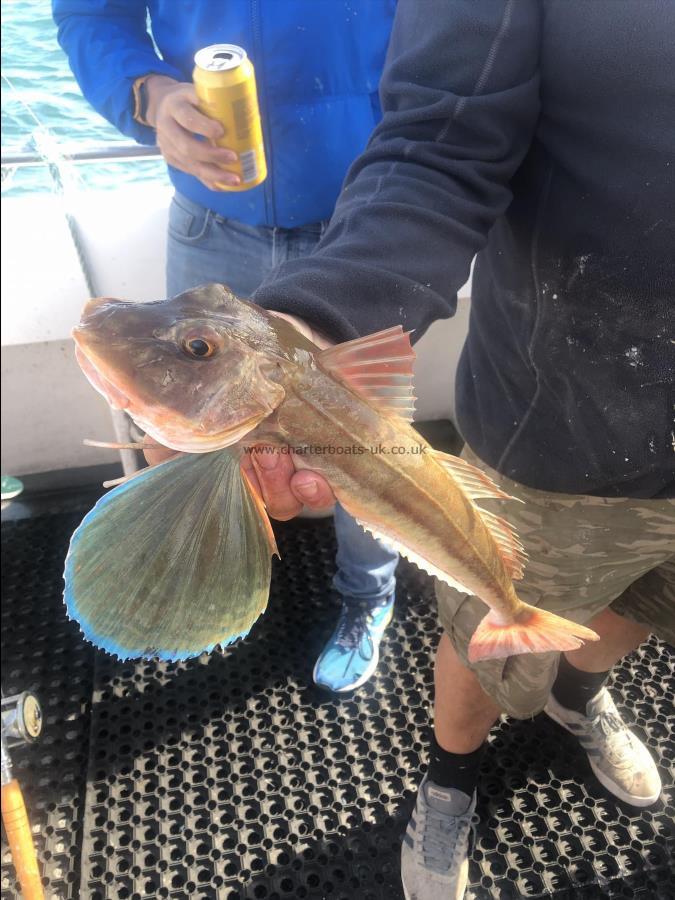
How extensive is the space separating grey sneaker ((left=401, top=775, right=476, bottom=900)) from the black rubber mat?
0.26ft

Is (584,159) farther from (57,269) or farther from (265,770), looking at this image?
(57,269)

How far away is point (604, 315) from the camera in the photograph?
1468 mm

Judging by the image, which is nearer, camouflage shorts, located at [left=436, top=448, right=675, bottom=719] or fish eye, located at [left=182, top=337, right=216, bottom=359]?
fish eye, located at [left=182, top=337, right=216, bottom=359]

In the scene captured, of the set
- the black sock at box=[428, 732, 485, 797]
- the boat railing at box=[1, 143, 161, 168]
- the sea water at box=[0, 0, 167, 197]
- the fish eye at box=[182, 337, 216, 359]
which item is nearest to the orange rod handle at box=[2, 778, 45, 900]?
the black sock at box=[428, 732, 485, 797]

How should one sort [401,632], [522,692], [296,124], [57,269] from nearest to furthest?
[522,692]
[296,124]
[401,632]
[57,269]

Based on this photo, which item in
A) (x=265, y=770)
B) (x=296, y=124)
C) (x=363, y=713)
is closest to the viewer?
(x=296, y=124)

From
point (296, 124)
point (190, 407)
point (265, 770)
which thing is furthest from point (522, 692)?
point (296, 124)

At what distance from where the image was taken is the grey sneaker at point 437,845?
190 centimetres

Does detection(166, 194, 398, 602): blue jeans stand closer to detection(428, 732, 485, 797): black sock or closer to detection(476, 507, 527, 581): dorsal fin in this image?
detection(476, 507, 527, 581): dorsal fin

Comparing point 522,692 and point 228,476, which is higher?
point 228,476

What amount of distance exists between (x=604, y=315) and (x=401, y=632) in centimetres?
167

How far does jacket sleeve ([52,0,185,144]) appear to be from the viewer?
6.79 ft

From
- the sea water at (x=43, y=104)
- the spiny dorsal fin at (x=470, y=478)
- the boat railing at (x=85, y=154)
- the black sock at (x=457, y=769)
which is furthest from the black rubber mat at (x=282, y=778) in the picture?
the sea water at (x=43, y=104)

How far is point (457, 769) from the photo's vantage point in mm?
2043
